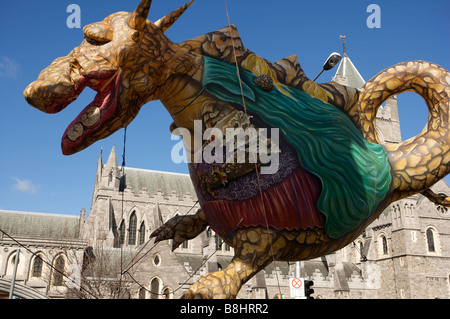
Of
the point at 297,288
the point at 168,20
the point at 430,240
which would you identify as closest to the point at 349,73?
the point at 430,240

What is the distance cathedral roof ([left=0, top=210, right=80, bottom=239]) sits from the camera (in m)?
28.9

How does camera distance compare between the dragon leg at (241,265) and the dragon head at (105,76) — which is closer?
the dragon leg at (241,265)

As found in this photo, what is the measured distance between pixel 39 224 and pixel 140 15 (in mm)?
31042

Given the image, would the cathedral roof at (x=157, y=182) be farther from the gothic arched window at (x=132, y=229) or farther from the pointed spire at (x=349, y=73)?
the pointed spire at (x=349, y=73)

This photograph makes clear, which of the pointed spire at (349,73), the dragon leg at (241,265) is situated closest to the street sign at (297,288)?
the dragon leg at (241,265)

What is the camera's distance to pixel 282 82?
2.92m

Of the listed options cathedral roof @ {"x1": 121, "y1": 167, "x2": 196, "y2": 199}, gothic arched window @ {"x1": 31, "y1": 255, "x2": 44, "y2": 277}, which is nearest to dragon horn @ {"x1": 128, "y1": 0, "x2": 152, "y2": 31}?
gothic arched window @ {"x1": 31, "y1": 255, "x2": 44, "y2": 277}

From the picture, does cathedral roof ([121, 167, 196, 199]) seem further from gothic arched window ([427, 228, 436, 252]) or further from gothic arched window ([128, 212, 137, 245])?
gothic arched window ([427, 228, 436, 252])

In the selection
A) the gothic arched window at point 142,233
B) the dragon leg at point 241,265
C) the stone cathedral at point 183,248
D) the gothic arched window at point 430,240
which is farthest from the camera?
the gothic arched window at point 142,233

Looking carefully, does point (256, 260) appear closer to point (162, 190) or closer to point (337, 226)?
point (337, 226)

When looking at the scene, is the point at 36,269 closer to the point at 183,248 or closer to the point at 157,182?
the point at 183,248

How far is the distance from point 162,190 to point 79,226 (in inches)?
276

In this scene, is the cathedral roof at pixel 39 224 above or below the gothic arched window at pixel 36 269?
above

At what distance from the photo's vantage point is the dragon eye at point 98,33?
253 centimetres
